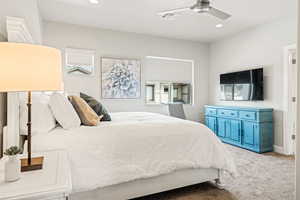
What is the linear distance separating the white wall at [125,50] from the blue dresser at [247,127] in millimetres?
1073

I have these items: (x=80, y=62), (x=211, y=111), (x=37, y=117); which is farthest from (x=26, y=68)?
(x=211, y=111)

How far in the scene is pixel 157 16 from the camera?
147 inches

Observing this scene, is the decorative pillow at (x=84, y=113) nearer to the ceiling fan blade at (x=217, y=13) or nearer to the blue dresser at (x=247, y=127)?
the ceiling fan blade at (x=217, y=13)

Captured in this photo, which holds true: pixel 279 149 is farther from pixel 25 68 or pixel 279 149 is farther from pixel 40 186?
pixel 25 68

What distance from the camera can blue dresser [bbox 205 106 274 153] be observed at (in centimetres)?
376

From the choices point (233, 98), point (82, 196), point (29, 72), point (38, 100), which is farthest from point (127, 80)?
point (29, 72)

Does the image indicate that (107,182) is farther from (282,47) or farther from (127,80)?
(282,47)

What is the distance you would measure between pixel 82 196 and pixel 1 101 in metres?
1.03

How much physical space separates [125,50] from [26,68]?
3884mm

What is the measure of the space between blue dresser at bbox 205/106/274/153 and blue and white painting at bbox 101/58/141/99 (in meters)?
2.16

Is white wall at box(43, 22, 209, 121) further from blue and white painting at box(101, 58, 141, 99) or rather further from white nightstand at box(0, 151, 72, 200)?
white nightstand at box(0, 151, 72, 200)

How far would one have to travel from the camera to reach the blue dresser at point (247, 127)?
3762 millimetres

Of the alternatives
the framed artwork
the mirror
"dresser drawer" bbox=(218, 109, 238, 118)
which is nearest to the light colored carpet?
"dresser drawer" bbox=(218, 109, 238, 118)

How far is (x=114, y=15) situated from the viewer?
3.67 meters
